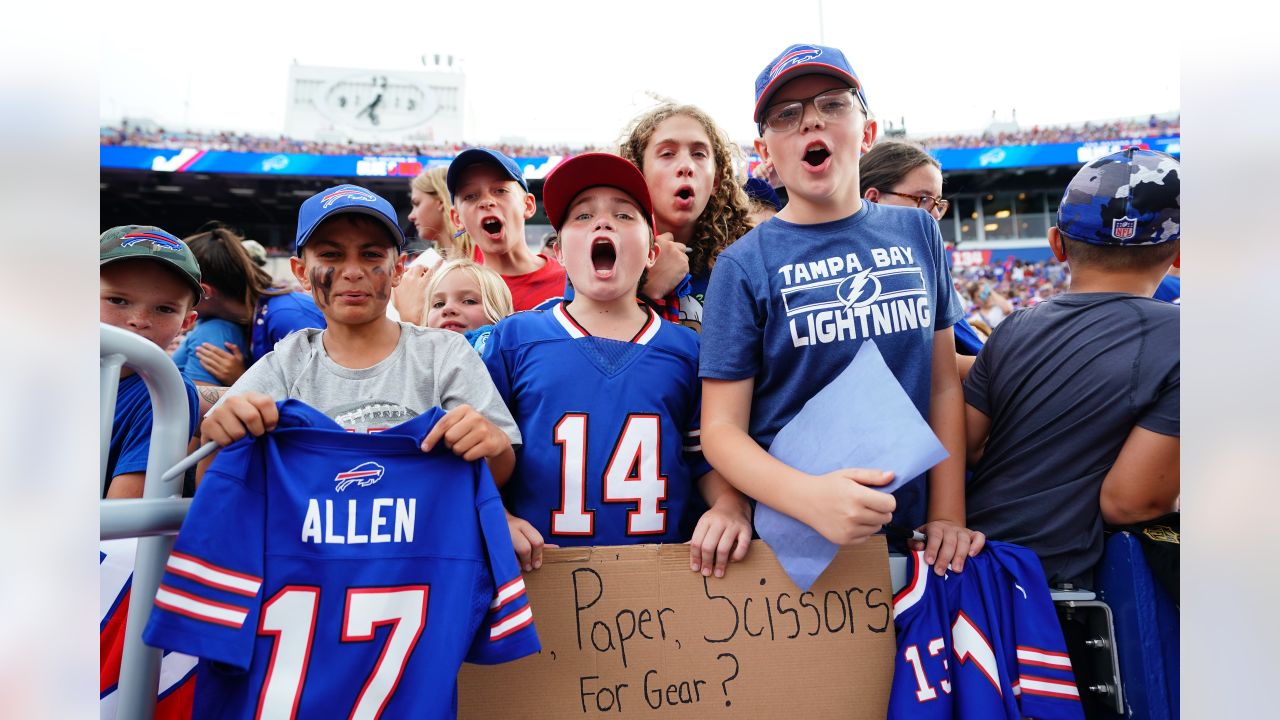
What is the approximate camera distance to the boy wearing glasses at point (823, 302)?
147 cm

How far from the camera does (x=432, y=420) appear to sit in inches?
49.6

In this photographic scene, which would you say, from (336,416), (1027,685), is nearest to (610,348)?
(336,416)

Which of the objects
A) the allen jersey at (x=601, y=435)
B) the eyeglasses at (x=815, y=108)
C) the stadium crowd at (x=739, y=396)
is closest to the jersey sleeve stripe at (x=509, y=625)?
the stadium crowd at (x=739, y=396)

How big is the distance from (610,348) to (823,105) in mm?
712

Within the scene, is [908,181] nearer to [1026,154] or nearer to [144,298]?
[144,298]

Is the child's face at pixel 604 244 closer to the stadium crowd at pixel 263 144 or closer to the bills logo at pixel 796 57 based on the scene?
the bills logo at pixel 796 57

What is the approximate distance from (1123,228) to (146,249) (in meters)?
2.26

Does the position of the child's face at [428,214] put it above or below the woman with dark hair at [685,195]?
above

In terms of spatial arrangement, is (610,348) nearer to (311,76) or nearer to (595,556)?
(595,556)

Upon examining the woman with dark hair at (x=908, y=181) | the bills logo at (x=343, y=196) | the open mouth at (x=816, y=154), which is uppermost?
the woman with dark hair at (x=908, y=181)

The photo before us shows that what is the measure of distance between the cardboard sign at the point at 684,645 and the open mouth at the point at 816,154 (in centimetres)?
83

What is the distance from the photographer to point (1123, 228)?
147 centimetres

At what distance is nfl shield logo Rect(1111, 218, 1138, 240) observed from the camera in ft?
4.81

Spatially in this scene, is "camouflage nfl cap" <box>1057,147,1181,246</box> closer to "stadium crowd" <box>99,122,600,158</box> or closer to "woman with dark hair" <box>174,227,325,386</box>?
"woman with dark hair" <box>174,227,325,386</box>
